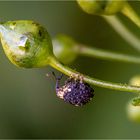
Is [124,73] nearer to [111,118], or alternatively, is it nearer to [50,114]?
[111,118]

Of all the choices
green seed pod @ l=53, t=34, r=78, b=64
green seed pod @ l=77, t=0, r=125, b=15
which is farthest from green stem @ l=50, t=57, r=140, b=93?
green seed pod @ l=53, t=34, r=78, b=64

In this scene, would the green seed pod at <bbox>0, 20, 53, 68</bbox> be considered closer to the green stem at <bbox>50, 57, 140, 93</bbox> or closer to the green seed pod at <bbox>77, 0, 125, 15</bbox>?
the green stem at <bbox>50, 57, 140, 93</bbox>

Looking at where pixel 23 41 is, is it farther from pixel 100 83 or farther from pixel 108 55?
pixel 108 55

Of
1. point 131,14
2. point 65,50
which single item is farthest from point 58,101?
point 131,14

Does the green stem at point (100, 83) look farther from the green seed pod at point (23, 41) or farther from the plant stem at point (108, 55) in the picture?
the plant stem at point (108, 55)

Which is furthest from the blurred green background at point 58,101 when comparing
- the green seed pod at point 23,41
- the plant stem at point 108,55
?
the green seed pod at point 23,41

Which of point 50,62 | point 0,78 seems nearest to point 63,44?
point 50,62
